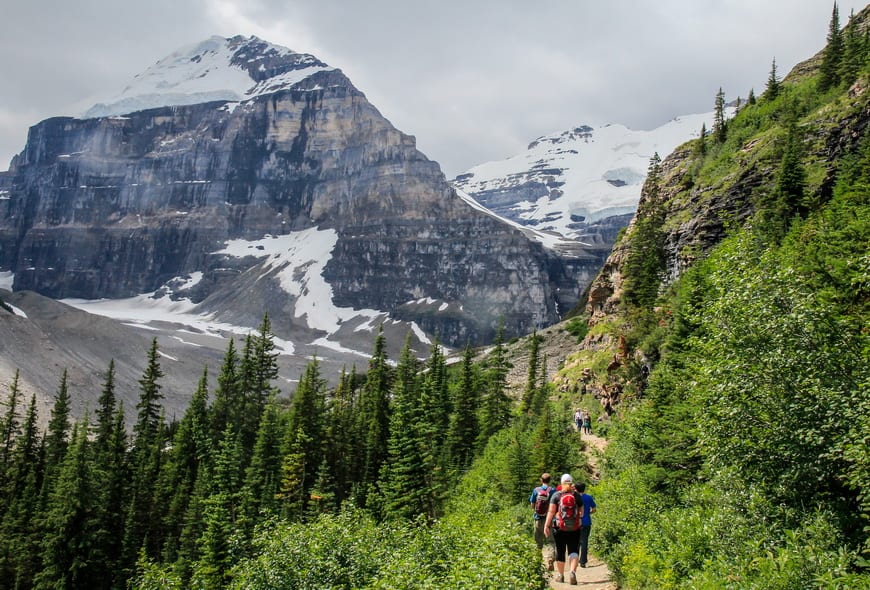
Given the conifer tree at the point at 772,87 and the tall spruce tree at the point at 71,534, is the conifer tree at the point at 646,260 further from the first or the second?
Result: the tall spruce tree at the point at 71,534

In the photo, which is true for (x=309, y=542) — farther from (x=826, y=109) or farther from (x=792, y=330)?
(x=826, y=109)

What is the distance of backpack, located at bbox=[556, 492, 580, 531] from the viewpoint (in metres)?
13.2

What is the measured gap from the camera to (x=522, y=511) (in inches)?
1003

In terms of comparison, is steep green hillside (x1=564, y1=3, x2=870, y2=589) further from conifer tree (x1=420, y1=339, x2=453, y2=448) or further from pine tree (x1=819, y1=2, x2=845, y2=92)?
conifer tree (x1=420, y1=339, x2=453, y2=448)

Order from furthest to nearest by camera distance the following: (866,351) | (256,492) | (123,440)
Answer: (123,440) < (256,492) < (866,351)

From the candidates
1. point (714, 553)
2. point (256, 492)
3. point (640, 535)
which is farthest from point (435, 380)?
point (714, 553)

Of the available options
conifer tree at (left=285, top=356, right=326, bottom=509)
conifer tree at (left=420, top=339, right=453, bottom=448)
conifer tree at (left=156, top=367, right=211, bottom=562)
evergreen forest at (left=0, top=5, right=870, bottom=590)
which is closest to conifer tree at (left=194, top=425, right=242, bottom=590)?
evergreen forest at (left=0, top=5, right=870, bottom=590)

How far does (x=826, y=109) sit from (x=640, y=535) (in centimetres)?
4165

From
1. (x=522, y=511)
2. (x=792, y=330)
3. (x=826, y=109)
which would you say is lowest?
(x=522, y=511)

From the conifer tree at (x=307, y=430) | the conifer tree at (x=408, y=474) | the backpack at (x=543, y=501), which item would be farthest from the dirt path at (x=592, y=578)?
the conifer tree at (x=307, y=430)

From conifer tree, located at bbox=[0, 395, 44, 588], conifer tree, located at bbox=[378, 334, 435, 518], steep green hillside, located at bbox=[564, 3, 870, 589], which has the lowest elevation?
conifer tree, located at bbox=[0, 395, 44, 588]

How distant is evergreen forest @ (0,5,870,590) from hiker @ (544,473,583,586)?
3.66ft

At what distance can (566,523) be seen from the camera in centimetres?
1339

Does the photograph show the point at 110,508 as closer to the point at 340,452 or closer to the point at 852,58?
the point at 340,452
